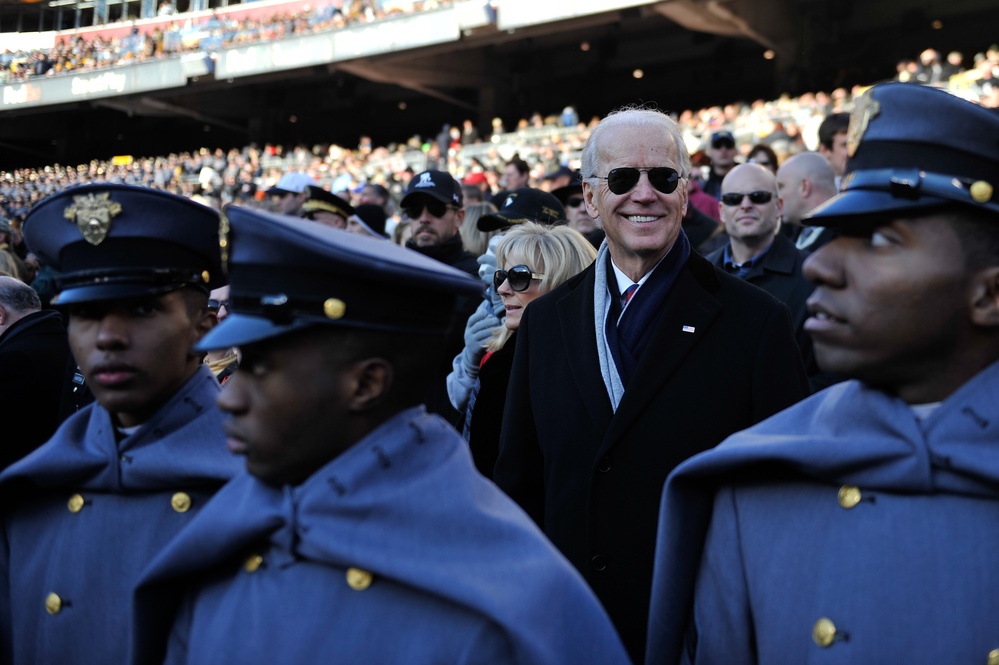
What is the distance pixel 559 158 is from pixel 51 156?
30.1m

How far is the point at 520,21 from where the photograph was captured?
24.0 metres

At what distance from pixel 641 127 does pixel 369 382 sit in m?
1.76

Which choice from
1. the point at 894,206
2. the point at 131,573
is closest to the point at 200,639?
the point at 131,573

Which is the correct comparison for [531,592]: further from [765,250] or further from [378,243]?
[765,250]

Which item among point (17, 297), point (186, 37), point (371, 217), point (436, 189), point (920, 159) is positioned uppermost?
point (920, 159)

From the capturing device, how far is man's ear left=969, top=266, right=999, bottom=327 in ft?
6.00

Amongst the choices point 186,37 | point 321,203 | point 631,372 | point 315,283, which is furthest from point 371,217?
point 186,37

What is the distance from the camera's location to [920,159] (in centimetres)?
186

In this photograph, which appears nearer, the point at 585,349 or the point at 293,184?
the point at 585,349

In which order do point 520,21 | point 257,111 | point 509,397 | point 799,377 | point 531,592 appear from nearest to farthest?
point 531,592 → point 799,377 → point 509,397 → point 520,21 → point 257,111

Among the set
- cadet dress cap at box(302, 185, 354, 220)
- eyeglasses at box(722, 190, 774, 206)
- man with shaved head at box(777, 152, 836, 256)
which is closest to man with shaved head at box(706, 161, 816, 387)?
eyeglasses at box(722, 190, 774, 206)

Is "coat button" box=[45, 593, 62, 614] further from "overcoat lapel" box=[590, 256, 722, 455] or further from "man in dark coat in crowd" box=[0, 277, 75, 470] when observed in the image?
"man in dark coat in crowd" box=[0, 277, 75, 470]

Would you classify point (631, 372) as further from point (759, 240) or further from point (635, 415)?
point (759, 240)

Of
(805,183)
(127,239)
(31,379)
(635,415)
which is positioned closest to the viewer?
(127,239)
